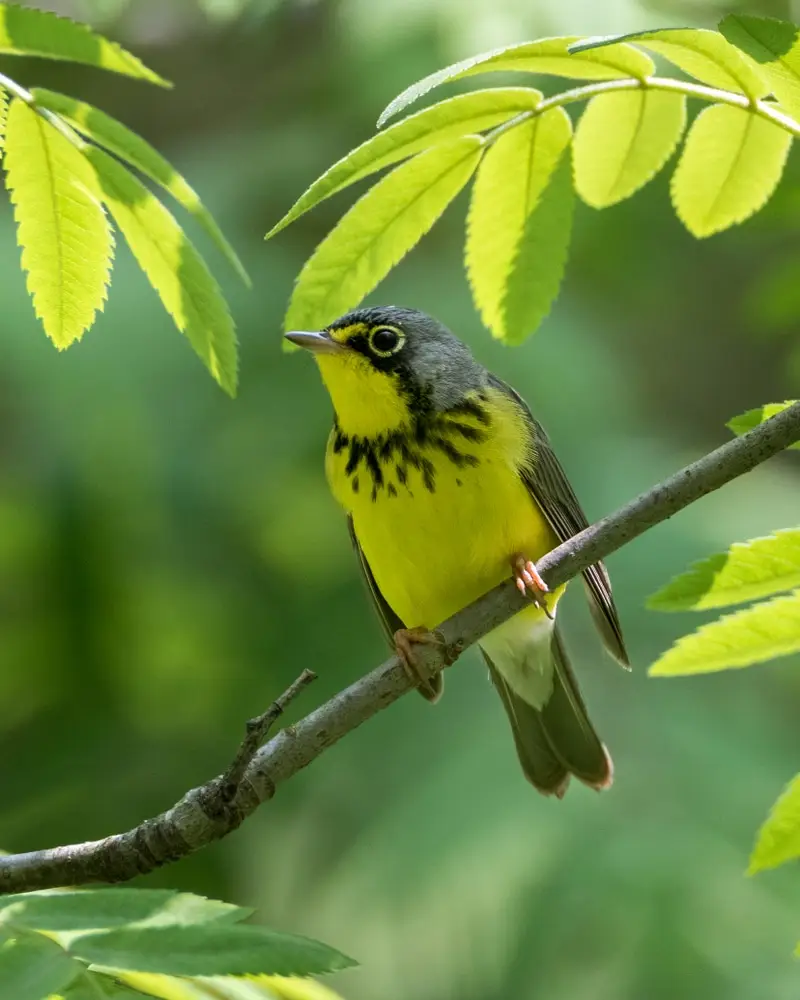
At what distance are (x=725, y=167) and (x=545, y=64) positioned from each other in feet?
1.69

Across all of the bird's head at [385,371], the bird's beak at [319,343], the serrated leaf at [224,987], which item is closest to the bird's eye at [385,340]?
the bird's head at [385,371]

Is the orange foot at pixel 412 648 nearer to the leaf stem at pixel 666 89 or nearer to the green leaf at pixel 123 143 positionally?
the green leaf at pixel 123 143

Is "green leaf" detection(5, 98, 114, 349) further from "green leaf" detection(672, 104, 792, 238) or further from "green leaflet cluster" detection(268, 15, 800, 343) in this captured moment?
"green leaf" detection(672, 104, 792, 238)

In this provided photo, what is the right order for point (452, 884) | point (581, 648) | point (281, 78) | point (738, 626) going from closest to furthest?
point (738, 626) → point (452, 884) → point (581, 648) → point (281, 78)

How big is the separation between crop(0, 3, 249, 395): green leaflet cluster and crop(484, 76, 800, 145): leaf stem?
27.7 inches

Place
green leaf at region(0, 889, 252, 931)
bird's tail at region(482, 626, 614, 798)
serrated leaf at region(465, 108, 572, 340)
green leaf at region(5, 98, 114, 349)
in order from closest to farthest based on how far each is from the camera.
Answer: green leaf at region(0, 889, 252, 931), green leaf at region(5, 98, 114, 349), serrated leaf at region(465, 108, 572, 340), bird's tail at region(482, 626, 614, 798)

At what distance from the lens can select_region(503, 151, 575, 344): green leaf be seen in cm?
273

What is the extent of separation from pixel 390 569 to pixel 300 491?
2643mm

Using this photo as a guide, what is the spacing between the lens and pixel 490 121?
2662 mm

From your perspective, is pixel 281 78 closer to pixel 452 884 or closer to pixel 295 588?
pixel 295 588

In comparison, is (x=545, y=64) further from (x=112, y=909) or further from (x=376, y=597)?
(x=376, y=597)

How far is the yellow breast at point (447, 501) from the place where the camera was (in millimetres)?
3600

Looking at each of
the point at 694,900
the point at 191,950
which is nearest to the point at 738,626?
the point at 191,950

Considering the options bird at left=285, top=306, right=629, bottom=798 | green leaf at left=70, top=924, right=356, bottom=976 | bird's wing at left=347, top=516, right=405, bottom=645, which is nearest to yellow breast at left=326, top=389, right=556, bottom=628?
bird at left=285, top=306, right=629, bottom=798
